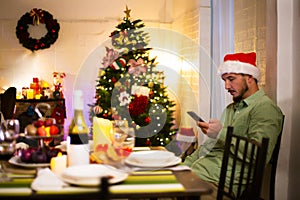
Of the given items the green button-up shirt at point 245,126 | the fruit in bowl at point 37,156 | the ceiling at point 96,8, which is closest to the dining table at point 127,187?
the fruit in bowl at point 37,156

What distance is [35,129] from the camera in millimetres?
1873

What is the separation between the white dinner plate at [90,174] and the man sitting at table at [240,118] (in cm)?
102

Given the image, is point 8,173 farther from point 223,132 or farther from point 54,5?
point 54,5

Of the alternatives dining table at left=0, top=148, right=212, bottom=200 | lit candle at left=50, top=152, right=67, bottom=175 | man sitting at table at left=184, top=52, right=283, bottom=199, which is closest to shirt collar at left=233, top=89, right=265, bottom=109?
man sitting at table at left=184, top=52, right=283, bottom=199

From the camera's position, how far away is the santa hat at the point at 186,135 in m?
5.24

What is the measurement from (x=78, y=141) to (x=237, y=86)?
1.29 metres

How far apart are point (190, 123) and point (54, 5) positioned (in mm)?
2467

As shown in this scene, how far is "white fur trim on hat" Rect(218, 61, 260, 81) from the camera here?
9.46 ft

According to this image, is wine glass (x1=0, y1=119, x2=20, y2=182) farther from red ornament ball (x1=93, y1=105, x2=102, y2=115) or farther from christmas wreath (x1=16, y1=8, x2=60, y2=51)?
christmas wreath (x1=16, y1=8, x2=60, y2=51)

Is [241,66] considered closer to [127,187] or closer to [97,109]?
[127,187]

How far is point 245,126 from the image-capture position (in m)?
2.68

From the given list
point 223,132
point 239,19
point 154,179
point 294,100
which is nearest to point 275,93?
point 294,100

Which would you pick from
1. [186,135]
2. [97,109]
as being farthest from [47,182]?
[186,135]

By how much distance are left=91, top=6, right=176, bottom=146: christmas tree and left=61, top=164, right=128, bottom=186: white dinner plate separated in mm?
3052
